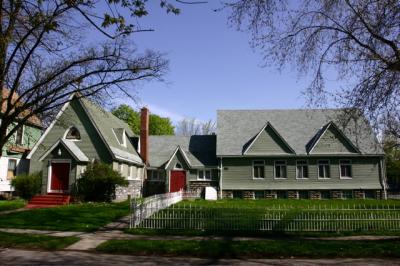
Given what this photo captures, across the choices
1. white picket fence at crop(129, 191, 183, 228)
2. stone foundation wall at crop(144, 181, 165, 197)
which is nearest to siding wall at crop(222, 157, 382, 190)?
stone foundation wall at crop(144, 181, 165, 197)

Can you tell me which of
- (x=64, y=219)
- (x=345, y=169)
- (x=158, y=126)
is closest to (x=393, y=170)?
(x=345, y=169)

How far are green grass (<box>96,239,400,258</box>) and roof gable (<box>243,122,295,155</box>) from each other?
2279cm

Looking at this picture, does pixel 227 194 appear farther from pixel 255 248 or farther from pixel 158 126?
pixel 158 126

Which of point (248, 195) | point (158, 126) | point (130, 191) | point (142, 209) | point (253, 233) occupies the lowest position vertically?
point (253, 233)

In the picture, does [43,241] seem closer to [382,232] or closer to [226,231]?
[226,231]

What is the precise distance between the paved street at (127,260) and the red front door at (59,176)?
16.2 m

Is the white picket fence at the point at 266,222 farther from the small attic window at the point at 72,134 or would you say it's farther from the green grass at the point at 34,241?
the small attic window at the point at 72,134

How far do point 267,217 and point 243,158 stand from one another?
67.7 feet

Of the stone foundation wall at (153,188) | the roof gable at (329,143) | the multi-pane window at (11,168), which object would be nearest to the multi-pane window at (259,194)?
the roof gable at (329,143)

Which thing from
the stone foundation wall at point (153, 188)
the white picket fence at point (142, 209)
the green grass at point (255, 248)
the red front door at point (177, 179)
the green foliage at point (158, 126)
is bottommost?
the green grass at point (255, 248)

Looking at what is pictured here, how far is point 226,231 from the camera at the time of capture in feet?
50.5

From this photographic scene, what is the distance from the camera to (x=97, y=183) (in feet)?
87.8

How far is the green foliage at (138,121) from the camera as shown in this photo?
73.2 meters

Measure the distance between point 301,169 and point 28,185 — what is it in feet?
73.4
